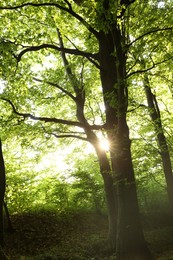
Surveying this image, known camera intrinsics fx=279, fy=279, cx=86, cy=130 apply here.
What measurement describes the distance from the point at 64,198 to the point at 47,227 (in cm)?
223

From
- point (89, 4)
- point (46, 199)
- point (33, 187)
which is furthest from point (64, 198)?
point (89, 4)

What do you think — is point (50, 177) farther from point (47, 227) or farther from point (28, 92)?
point (28, 92)

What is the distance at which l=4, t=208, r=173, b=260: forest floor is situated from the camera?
394 inches

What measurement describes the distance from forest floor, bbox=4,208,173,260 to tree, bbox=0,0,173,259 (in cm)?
123

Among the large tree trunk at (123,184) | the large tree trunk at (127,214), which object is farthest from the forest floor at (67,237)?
the large tree trunk at (123,184)

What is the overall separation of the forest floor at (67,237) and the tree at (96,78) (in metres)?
1.23

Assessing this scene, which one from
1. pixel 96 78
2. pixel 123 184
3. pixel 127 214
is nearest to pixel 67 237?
pixel 127 214

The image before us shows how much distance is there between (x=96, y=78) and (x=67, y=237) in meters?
7.73

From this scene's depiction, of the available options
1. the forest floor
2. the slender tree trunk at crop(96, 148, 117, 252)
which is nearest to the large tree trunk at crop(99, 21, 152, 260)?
the forest floor

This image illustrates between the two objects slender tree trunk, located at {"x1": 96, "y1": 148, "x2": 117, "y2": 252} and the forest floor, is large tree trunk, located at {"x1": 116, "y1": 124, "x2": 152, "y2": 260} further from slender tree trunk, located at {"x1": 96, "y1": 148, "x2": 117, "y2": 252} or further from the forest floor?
slender tree trunk, located at {"x1": 96, "y1": 148, "x2": 117, "y2": 252}

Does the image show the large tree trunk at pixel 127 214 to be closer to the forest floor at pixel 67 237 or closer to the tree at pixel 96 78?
the tree at pixel 96 78

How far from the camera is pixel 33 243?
11.6m

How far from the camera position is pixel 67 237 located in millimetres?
12992

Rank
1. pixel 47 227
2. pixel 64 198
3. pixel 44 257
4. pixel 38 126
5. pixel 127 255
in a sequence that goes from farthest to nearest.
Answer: pixel 64 198 < pixel 47 227 < pixel 38 126 < pixel 44 257 < pixel 127 255
